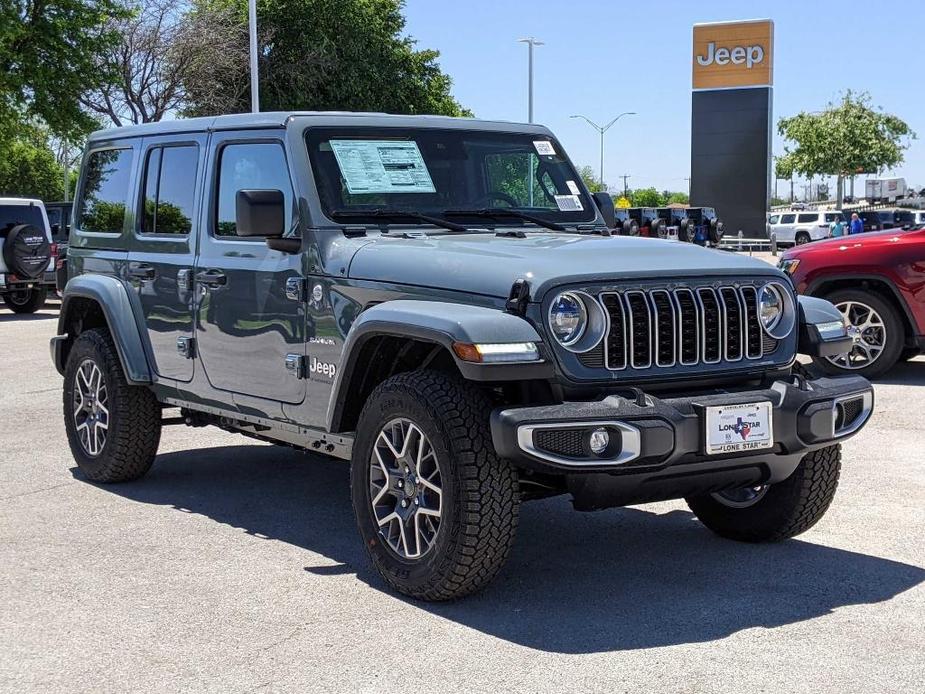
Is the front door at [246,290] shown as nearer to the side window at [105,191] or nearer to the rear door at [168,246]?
the rear door at [168,246]

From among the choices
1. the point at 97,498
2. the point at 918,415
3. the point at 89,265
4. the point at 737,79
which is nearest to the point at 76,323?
the point at 89,265

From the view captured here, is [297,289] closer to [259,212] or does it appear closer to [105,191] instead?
[259,212]

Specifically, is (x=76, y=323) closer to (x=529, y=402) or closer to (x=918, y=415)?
(x=529, y=402)

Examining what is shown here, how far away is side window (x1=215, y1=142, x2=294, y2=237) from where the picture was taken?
6.12 m

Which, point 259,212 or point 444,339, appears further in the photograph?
point 259,212

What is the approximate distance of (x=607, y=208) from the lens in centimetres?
699

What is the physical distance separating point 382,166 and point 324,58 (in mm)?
40785

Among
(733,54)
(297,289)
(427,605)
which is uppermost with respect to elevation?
(733,54)

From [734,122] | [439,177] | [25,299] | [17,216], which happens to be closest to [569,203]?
[439,177]

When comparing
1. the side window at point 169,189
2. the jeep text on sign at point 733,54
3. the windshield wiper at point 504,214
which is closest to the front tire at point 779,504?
the windshield wiper at point 504,214

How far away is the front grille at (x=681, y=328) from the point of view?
4.96 metres

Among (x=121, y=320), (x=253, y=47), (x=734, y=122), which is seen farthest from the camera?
(x=734, y=122)

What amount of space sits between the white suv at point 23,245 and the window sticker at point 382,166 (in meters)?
15.7

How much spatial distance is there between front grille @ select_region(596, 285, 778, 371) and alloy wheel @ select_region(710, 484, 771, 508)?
2.69 ft
